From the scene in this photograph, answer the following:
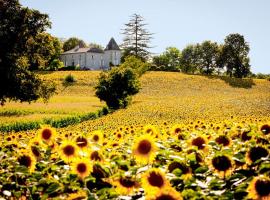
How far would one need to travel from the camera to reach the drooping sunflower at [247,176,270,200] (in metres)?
2.49

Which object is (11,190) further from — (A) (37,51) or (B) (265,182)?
(A) (37,51)

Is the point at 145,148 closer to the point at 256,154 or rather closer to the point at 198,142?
the point at 198,142

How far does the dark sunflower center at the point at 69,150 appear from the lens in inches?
148

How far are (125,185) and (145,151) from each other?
0.75 meters

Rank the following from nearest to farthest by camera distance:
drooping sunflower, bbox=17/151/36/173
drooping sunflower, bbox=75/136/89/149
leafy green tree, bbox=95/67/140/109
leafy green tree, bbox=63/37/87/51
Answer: drooping sunflower, bbox=17/151/36/173 < drooping sunflower, bbox=75/136/89/149 < leafy green tree, bbox=95/67/140/109 < leafy green tree, bbox=63/37/87/51

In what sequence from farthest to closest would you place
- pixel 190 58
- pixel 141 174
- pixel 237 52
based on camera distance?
pixel 190 58, pixel 237 52, pixel 141 174

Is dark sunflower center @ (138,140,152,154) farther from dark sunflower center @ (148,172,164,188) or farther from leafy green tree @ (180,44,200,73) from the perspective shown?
leafy green tree @ (180,44,200,73)

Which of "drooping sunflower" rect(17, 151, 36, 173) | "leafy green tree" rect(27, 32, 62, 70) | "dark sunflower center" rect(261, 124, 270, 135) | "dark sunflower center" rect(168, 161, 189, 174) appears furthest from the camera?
"leafy green tree" rect(27, 32, 62, 70)

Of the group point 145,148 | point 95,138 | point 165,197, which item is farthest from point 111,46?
point 165,197

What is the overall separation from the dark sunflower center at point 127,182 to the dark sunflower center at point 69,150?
3.29ft

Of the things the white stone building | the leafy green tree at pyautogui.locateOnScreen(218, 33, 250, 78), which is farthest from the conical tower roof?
the leafy green tree at pyautogui.locateOnScreen(218, 33, 250, 78)

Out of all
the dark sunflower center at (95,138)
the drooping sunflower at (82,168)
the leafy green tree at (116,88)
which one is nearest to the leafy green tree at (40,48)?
the leafy green tree at (116,88)

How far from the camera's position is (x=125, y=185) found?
2871 mm

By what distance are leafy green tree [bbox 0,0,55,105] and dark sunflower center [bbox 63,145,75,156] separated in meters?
24.1
